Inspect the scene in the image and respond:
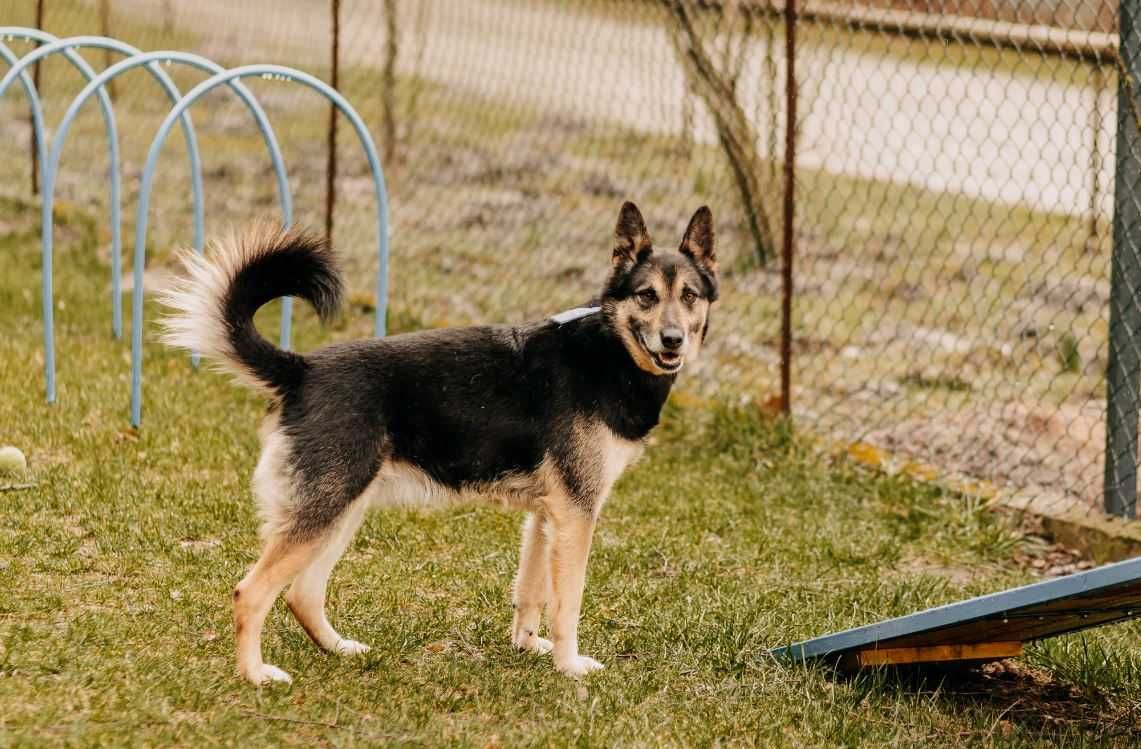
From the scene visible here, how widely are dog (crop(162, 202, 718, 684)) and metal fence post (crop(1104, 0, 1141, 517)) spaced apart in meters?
2.26

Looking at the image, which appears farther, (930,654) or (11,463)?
(11,463)

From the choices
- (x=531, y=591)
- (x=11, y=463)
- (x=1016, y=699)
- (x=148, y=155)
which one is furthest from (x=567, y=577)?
(x=148, y=155)

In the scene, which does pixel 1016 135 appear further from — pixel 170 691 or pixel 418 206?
pixel 170 691

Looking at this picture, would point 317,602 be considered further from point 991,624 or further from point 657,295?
point 991,624

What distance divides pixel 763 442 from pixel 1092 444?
5.24ft

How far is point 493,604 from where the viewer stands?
4.73 meters

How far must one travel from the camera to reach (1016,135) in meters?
12.3

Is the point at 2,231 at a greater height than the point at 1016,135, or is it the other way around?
the point at 1016,135

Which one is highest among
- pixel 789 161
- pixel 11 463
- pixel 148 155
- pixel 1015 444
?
pixel 789 161

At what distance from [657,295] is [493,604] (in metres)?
1.28

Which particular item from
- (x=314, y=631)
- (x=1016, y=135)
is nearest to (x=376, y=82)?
(x=1016, y=135)

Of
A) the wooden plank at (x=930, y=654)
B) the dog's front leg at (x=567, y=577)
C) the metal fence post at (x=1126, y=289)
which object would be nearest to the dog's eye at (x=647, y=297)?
the dog's front leg at (x=567, y=577)

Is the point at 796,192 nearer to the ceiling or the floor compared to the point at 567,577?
nearer to the ceiling

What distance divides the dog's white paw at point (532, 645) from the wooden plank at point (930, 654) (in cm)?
97
